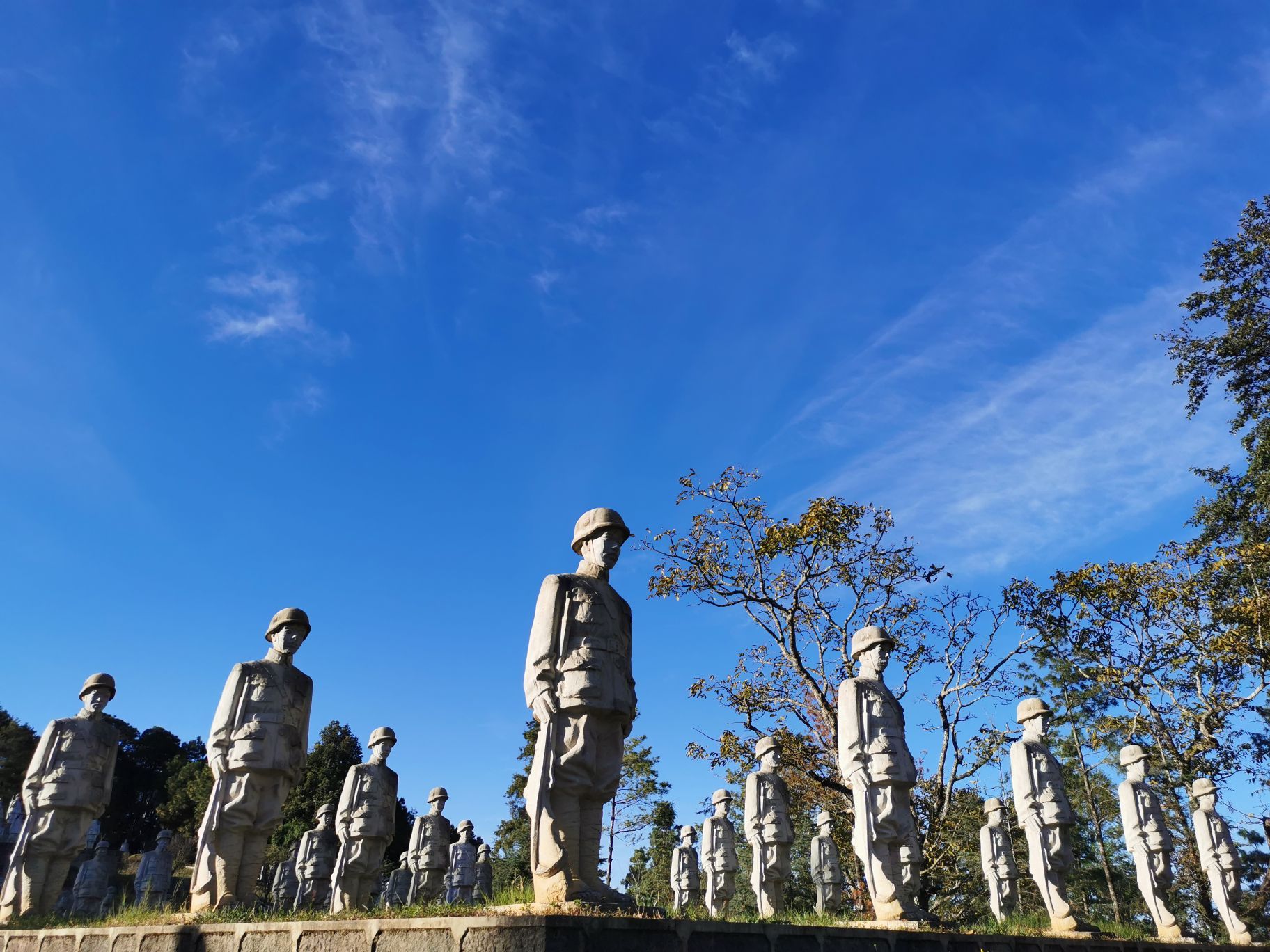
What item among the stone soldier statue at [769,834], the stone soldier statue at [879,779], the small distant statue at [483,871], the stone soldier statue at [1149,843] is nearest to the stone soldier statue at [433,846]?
the small distant statue at [483,871]

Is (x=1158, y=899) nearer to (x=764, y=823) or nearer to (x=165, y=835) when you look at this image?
(x=764, y=823)

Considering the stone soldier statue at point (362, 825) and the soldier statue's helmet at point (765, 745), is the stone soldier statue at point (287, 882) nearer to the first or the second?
the stone soldier statue at point (362, 825)

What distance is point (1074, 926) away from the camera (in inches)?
406

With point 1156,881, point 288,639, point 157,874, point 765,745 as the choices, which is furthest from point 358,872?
point 157,874

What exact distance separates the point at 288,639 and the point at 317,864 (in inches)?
573

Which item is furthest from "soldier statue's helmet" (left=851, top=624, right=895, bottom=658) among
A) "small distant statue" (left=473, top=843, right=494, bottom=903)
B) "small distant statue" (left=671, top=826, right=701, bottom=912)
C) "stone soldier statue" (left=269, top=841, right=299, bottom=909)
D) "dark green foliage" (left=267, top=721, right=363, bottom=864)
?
"dark green foliage" (left=267, top=721, right=363, bottom=864)

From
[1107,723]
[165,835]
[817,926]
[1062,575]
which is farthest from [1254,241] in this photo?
[165,835]

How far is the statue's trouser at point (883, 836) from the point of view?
872cm

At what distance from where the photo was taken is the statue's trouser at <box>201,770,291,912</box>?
8.18m

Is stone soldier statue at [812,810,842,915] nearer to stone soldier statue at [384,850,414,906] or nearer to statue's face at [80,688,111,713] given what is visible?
stone soldier statue at [384,850,414,906]

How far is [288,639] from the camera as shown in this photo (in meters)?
9.40

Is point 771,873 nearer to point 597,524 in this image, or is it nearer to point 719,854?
point 719,854

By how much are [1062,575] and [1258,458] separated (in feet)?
19.0

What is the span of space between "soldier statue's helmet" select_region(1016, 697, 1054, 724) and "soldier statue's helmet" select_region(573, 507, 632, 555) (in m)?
8.16
